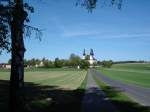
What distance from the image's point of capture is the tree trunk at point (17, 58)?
15.0m

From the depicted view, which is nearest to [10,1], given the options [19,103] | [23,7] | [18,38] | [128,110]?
[23,7]

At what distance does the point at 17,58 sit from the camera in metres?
15.3

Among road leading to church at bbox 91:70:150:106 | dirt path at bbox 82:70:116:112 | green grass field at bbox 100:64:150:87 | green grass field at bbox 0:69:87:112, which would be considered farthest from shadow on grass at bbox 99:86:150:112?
green grass field at bbox 100:64:150:87

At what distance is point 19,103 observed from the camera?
49.8ft

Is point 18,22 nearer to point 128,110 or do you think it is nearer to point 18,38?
point 18,38

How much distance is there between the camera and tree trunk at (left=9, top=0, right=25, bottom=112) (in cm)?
1498

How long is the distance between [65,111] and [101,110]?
167 cm

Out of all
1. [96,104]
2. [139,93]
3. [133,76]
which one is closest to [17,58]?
[96,104]

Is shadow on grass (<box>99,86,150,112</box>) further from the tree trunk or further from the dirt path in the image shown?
the tree trunk

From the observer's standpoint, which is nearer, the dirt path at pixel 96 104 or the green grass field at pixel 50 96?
the dirt path at pixel 96 104

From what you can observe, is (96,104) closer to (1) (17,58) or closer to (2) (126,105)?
(2) (126,105)

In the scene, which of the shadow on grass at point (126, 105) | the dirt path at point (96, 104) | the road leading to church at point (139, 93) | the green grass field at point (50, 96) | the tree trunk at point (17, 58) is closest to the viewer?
the tree trunk at point (17, 58)

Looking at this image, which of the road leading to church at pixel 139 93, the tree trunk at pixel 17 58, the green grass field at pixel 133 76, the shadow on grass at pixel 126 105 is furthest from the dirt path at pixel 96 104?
the green grass field at pixel 133 76

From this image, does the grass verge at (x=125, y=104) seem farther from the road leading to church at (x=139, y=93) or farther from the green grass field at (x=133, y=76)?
the green grass field at (x=133, y=76)
